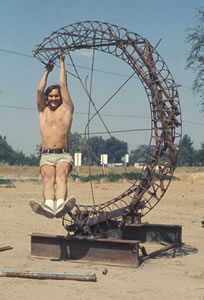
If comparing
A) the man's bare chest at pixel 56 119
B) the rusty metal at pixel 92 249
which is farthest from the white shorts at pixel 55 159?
the rusty metal at pixel 92 249

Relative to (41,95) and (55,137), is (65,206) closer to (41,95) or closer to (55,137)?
(55,137)

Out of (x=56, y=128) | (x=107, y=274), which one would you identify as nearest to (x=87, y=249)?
(x=107, y=274)

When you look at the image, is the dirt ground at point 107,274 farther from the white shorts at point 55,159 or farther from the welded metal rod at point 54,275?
the white shorts at point 55,159

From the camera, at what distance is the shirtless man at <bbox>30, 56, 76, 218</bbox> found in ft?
24.9

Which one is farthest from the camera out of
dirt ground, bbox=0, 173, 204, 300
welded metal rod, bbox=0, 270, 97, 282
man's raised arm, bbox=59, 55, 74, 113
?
man's raised arm, bbox=59, 55, 74, 113

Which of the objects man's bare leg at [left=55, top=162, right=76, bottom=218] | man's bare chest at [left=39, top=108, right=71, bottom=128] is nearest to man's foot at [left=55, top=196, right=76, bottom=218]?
man's bare leg at [left=55, top=162, right=76, bottom=218]

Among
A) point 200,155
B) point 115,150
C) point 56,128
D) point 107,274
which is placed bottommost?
point 107,274

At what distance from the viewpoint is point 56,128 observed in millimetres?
7871

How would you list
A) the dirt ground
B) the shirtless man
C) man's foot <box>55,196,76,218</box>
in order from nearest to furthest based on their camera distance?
the dirt ground, man's foot <box>55,196,76,218</box>, the shirtless man

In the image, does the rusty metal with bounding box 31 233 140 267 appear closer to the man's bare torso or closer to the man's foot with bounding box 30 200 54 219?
the man's foot with bounding box 30 200 54 219

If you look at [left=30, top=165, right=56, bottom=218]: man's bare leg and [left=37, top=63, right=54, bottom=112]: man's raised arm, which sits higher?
[left=37, top=63, right=54, bottom=112]: man's raised arm

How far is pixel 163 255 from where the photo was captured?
28.9 feet

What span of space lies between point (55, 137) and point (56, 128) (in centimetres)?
16

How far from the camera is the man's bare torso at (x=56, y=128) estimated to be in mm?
7844
